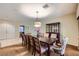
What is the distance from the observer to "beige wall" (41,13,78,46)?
5.43ft

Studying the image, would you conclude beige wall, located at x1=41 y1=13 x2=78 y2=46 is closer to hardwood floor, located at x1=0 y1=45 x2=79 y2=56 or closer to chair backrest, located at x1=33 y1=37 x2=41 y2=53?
hardwood floor, located at x1=0 y1=45 x2=79 y2=56

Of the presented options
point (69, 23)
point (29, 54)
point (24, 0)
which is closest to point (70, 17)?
point (69, 23)

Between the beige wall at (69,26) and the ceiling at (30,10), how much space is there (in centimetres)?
7

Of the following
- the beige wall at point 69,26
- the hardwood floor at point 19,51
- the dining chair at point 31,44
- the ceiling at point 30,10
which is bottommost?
the hardwood floor at point 19,51

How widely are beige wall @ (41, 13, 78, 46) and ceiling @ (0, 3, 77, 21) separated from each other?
0.07 m

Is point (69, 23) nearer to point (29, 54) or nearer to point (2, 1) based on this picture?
point (29, 54)

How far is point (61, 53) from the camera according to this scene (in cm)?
169

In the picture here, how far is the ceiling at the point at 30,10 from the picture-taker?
1644 mm

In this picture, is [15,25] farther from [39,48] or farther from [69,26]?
[69,26]

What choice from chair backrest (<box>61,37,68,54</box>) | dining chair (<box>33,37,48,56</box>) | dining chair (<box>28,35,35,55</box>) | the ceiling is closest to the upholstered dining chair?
chair backrest (<box>61,37,68,54</box>)

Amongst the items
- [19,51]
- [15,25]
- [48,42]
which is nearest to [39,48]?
[48,42]

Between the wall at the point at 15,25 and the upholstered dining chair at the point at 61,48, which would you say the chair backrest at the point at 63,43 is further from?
the wall at the point at 15,25

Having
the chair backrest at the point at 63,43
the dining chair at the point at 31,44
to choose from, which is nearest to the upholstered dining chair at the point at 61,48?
the chair backrest at the point at 63,43

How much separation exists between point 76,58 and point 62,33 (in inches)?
19.6
